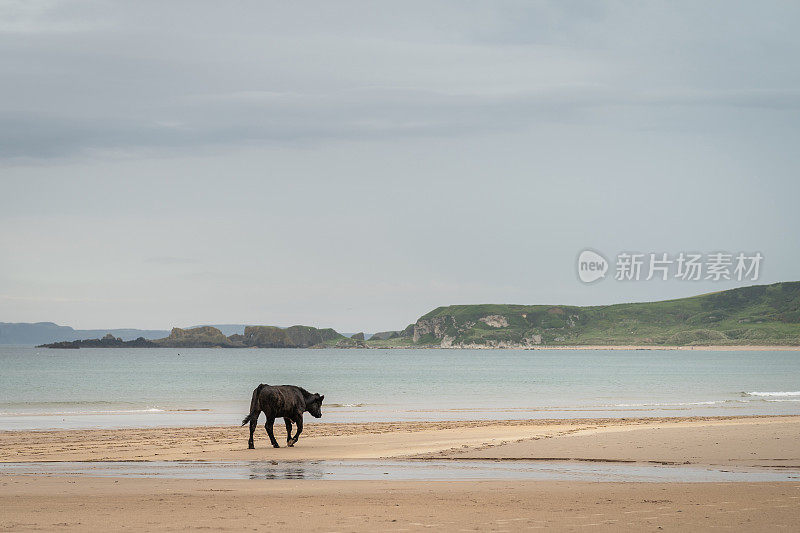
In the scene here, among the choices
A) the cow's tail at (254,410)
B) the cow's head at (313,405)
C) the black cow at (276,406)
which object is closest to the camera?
the cow's tail at (254,410)

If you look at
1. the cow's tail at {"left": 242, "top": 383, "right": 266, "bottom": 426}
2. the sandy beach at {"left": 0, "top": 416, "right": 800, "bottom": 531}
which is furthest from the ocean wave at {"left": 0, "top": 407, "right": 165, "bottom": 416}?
the cow's tail at {"left": 242, "top": 383, "right": 266, "bottom": 426}

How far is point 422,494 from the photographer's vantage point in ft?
51.9

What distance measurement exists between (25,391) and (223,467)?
6209cm

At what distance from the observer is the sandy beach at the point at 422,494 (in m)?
13.1

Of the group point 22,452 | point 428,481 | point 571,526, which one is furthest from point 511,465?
point 22,452

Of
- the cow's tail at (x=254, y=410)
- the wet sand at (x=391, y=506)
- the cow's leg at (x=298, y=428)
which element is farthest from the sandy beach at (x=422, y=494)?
the cow's tail at (x=254, y=410)

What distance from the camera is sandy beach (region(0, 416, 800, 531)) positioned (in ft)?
42.9

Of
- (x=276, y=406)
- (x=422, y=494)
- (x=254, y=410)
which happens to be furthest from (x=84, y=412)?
(x=422, y=494)

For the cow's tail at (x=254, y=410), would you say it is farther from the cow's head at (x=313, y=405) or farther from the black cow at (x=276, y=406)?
the cow's head at (x=313, y=405)

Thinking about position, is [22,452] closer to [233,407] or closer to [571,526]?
[571,526]

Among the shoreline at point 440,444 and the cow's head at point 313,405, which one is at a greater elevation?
the cow's head at point 313,405

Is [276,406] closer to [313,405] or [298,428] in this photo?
[298,428]

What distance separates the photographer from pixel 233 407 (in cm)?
5256

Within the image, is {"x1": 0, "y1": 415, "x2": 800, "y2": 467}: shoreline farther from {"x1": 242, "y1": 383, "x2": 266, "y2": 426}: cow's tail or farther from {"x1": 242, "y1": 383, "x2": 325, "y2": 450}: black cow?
{"x1": 242, "y1": 383, "x2": 266, "y2": 426}: cow's tail
